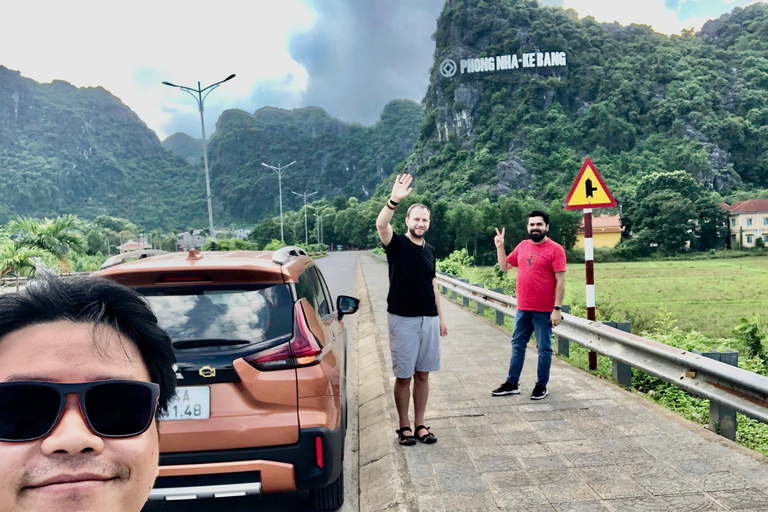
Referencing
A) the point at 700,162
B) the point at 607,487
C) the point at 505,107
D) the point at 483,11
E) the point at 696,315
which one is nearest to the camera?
the point at 607,487

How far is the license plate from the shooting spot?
3156 millimetres

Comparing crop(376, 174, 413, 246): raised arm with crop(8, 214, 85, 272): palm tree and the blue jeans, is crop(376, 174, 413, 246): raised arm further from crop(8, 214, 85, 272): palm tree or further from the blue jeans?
crop(8, 214, 85, 272): palm tree

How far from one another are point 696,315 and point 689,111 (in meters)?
129

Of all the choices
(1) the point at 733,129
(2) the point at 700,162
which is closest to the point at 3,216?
(2) the point at 700,162

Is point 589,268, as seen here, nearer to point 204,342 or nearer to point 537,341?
point 537,341

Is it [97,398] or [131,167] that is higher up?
[131,167]

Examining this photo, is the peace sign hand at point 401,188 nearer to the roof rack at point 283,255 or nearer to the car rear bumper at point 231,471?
the roof rack at point 283,255

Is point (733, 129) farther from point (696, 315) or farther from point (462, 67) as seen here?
point (696, 315)

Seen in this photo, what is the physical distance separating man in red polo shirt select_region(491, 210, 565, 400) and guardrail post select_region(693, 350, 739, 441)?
4.60ft

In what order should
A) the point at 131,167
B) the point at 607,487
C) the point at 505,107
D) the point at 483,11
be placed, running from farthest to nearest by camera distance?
the point at 131,167 < the point at 483,11 < the point at 505,107 < the point at 607,487

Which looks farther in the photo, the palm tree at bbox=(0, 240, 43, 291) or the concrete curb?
the palm tree at bbox=(0, 240, 43, 291)

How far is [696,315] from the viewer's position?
2062 cm

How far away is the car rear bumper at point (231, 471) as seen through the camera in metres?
3.15

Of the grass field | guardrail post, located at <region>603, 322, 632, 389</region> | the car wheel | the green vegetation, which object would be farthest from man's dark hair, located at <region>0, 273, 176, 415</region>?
the grass field
